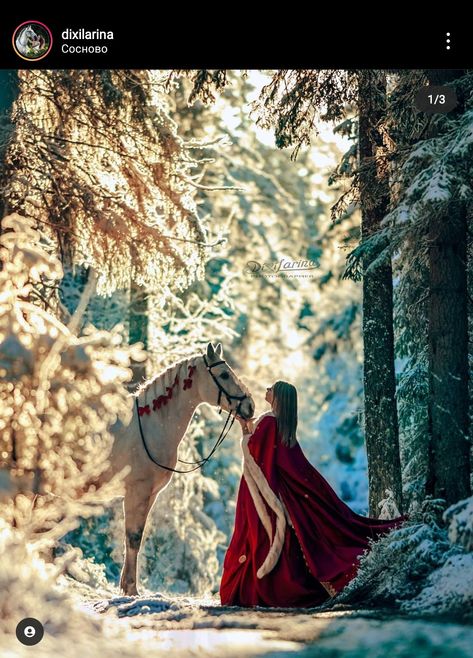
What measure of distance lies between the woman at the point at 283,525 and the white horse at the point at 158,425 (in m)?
0.42

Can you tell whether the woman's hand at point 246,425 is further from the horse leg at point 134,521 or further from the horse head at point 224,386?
the horse leg at point 134,521

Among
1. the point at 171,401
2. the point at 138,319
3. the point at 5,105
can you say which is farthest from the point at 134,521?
the point at 138,319

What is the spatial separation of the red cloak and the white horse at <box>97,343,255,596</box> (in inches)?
19.8

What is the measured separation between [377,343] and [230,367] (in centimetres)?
140

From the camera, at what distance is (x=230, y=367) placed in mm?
9055

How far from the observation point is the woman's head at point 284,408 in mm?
7980

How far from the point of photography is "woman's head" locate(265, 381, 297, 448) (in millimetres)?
7980

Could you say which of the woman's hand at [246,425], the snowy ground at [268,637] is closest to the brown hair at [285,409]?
the woman's hand at [246,425]

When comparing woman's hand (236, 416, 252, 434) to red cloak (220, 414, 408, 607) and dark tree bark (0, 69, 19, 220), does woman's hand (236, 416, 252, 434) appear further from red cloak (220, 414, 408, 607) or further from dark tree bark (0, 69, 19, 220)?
dark tree bark (0, 69, 19, 220)

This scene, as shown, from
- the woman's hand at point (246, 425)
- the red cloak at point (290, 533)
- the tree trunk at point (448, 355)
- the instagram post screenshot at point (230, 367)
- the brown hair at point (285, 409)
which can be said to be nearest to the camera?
the instagram post screenshot at point (230, 367)

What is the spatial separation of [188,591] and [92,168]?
7870 mm

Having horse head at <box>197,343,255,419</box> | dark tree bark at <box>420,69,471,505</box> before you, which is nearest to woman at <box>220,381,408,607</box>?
horse head at <box>197,343,255,419</box>
